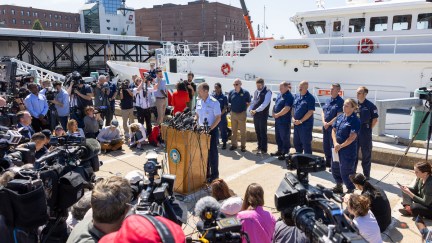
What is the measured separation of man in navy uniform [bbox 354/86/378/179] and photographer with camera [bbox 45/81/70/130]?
645 cm

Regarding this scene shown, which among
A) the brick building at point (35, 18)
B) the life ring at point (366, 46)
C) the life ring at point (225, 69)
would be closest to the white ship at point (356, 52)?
the life ring at point (366, 46)

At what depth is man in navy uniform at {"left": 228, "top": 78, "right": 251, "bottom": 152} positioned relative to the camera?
7.57m

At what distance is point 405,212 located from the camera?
Answer: 177 inches

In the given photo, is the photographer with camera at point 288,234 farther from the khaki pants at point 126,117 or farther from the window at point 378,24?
the window at point 378,24

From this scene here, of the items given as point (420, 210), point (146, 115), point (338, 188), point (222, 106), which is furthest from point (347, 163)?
point (146, 115)

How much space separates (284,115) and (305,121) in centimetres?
60

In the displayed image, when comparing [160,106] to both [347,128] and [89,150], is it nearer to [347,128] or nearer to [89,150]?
[347,128]

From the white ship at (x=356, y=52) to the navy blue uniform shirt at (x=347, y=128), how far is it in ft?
14.4

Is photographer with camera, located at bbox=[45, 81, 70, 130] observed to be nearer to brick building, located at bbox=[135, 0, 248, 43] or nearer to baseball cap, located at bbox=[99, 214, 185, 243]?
baseball cap, located at bbox=[99, 214, 185, 243]

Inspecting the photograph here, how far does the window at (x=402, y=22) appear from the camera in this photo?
1058 cm

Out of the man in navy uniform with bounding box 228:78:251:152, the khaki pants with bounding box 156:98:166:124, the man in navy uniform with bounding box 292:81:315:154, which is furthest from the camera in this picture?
the khaki pants with bounding box 156:98:166:124

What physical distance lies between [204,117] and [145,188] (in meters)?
3.42

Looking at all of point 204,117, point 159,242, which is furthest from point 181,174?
point 159,242

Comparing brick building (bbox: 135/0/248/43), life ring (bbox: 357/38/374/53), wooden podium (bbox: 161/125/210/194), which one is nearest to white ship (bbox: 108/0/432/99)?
life ring (bbox: 357/38/374/53)
